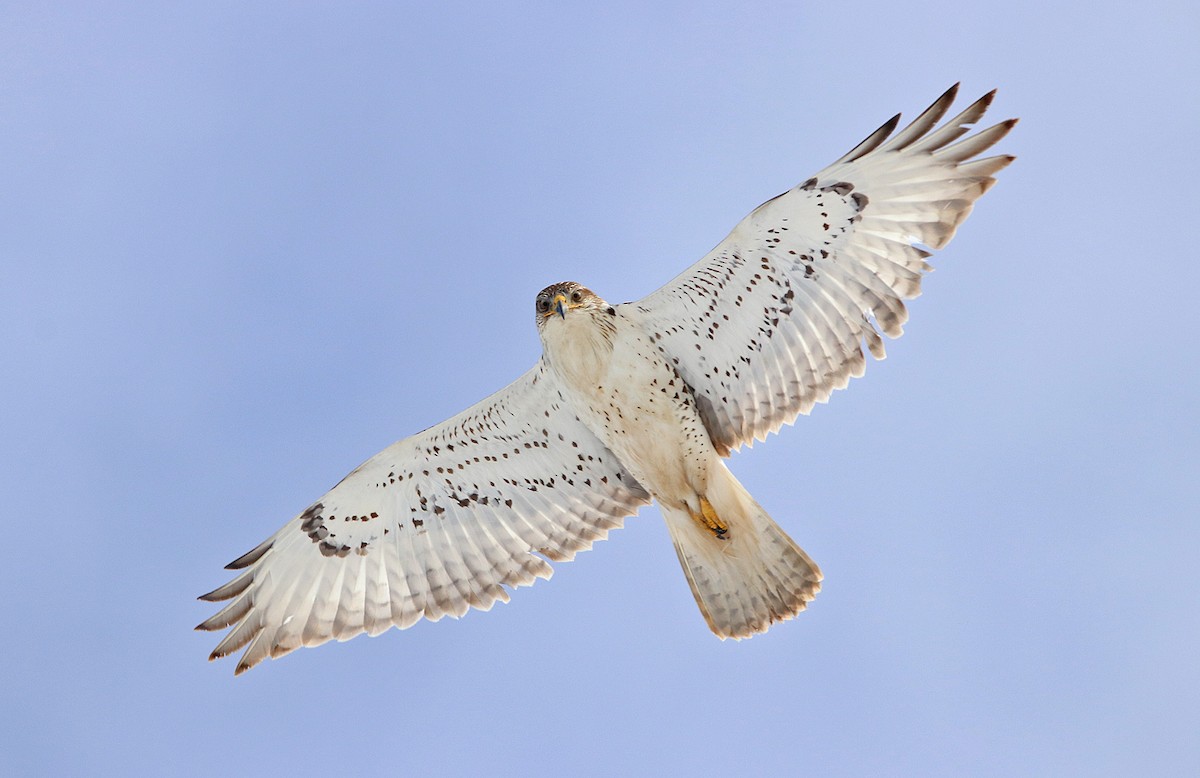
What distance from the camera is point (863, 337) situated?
7.84 meters

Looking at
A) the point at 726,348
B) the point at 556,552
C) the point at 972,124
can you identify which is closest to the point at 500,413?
the point at 556,552

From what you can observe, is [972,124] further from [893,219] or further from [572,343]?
[572,343]

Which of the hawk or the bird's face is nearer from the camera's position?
the hawk

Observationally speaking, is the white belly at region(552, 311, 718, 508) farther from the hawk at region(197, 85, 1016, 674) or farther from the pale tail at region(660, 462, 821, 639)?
the pale tail at region(660, 462, 821, 639)

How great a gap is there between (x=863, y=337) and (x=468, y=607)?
3.66m

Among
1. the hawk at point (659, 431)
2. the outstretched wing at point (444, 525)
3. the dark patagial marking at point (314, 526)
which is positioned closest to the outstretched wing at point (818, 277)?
the hawk at point (659, 431)

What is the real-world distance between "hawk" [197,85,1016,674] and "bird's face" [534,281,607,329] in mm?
16

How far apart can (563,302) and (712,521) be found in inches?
75.0

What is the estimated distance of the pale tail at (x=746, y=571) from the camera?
7988mm

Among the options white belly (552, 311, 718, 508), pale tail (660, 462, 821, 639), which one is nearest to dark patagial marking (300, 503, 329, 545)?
white belly (552, 311, 718, 508)

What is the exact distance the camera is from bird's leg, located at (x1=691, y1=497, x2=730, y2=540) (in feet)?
26.6

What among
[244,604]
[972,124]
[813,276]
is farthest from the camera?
[244,604]

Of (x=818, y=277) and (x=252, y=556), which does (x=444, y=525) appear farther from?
(x=818, y=277)

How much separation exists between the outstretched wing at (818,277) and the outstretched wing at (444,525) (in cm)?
109
